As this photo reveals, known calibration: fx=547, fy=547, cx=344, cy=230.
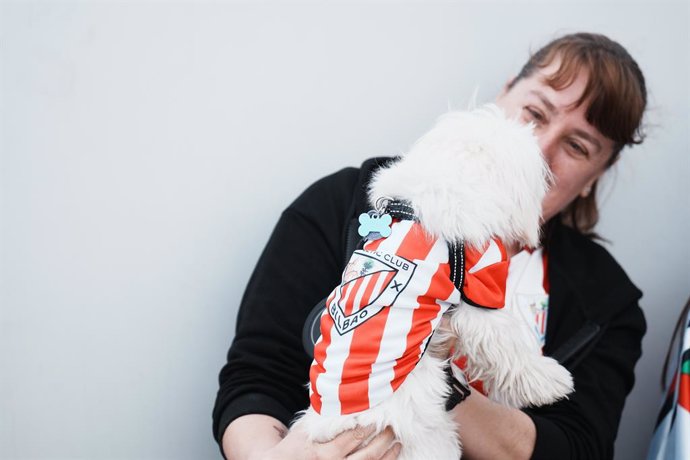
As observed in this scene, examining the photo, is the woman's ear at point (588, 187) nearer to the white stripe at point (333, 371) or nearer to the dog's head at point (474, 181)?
the dog's head at point (474, 181)

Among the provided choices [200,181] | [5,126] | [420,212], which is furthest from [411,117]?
[5,126]

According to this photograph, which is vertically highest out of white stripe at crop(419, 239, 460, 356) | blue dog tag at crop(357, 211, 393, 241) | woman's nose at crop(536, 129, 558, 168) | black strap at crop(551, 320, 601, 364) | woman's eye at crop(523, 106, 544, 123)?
woman's eye at crop(523, 106, 544, 123)

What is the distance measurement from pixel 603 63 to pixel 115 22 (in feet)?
4.16

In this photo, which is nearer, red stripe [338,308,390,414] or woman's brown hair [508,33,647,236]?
red stripe [338,308,390,414]

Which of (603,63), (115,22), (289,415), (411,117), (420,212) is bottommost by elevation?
(289,415)

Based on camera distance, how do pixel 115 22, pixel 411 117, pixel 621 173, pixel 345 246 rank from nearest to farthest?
1. pixel 345 246
2. pixel 115 22
3. pixel 411 117
4. pixel 621 173

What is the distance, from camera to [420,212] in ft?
3.30

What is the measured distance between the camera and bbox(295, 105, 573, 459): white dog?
0.94 meters

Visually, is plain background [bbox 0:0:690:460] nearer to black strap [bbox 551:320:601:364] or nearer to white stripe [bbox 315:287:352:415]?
white stripe [bbox 315:287:352:415]

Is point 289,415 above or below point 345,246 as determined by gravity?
below

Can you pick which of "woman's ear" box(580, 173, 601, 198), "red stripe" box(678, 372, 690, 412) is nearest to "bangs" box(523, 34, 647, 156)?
"woman's ear" box(580, 173, 601, 198)

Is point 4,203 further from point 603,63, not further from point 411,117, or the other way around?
point 603,63

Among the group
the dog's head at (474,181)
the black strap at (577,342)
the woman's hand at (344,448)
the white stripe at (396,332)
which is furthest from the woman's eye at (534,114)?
the woman's hand at (344,448)

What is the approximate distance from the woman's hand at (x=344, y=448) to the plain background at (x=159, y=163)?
0.61 metres
